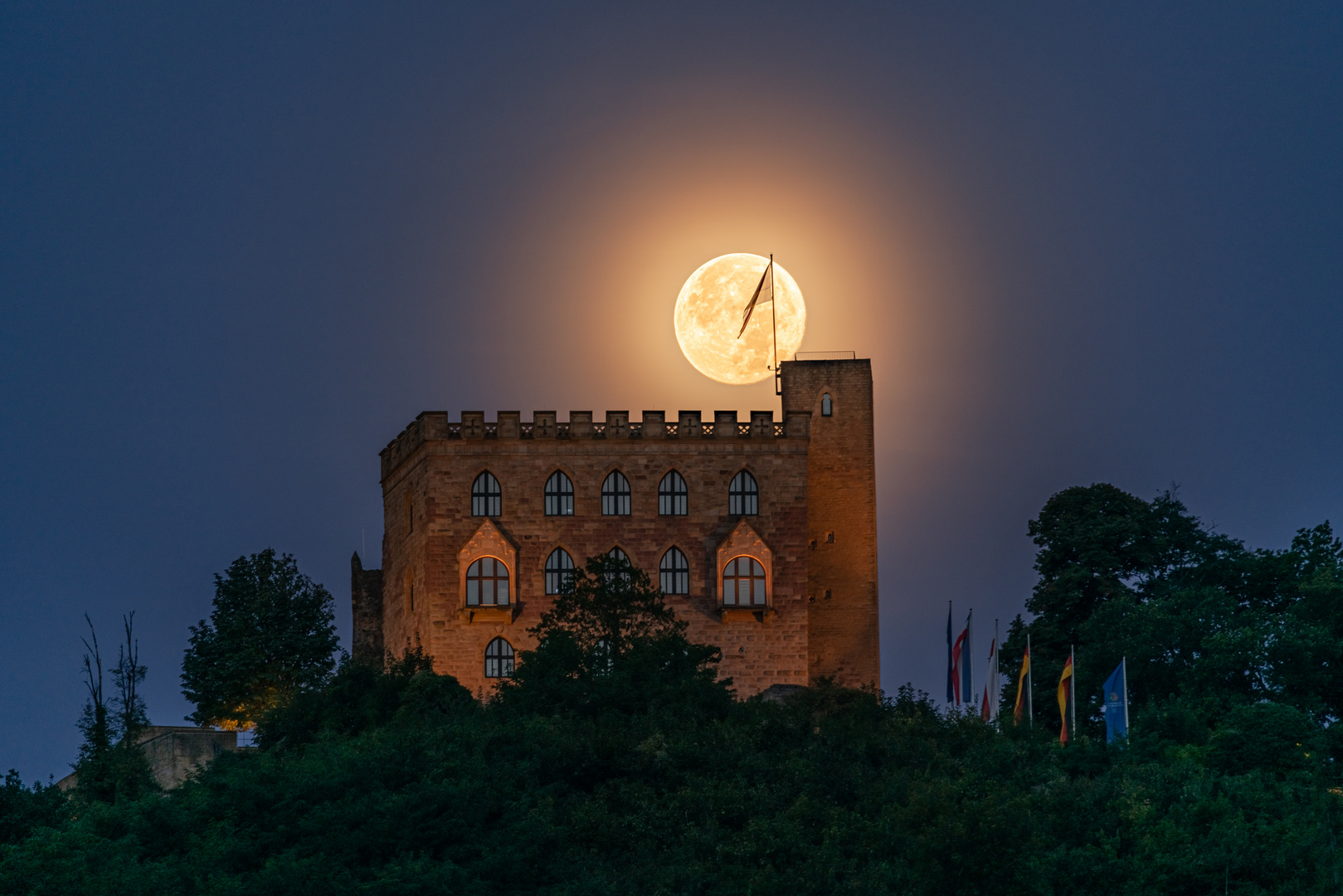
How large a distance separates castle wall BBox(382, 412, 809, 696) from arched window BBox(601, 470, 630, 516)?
0.18 metres

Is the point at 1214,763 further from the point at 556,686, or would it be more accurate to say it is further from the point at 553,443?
the point at 553,443

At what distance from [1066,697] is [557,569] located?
17.0 meters

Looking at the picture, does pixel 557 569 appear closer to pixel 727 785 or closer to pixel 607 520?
pixel 607 520

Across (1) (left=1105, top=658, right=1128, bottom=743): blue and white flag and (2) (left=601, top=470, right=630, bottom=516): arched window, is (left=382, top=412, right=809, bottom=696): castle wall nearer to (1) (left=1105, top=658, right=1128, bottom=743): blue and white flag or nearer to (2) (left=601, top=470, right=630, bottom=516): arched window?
(2) (left=601, top=470, right=630, bottom=516): arched window

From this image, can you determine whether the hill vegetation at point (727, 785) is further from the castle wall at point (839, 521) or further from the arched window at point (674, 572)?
the castle wall at point (839, 521)

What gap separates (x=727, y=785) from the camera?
61.1 m

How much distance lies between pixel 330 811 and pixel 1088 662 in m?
28.2

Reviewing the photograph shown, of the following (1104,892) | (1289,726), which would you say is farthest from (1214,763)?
(1104,892)

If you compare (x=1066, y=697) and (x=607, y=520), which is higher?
(x=607, y=520)

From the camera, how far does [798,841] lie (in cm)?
5719

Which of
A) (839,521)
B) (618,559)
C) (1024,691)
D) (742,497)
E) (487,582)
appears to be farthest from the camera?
(839,521)

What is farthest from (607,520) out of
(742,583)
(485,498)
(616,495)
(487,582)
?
(742,583)

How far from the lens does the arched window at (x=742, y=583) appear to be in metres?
78.9

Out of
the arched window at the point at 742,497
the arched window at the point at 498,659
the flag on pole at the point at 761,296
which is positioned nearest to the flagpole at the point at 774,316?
the flag on pole at the point at 761,296
